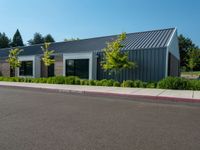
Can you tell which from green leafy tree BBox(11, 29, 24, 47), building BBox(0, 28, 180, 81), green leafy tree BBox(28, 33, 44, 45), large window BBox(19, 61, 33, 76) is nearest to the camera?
building BBox(0, 28, 180, 81)

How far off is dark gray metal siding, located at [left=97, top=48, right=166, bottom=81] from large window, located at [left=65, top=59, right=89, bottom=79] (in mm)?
3378

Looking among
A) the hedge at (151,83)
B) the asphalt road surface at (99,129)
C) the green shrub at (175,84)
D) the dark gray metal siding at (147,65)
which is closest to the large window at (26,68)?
the hedge at (151,83)

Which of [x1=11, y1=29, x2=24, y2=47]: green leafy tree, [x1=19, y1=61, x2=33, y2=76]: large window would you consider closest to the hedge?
[x1=19, y1=61, x2=33, y2=76]: large window

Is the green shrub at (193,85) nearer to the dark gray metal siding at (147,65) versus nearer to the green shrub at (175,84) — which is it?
the green shrub at (175,84)

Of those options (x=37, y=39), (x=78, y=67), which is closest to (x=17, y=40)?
(x=37, y=39)

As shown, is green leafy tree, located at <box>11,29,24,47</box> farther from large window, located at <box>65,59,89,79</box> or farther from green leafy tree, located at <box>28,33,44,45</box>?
large window, located at <box>65,59,89,79</box>

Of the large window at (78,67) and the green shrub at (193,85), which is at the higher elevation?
the large window at (78,67)

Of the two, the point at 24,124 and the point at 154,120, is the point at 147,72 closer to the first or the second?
the point at 154,120

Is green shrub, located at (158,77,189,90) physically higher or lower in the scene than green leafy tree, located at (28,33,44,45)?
lower

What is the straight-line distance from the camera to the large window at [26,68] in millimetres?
24803

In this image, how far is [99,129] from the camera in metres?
5.30

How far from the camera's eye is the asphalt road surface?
13.8 feet

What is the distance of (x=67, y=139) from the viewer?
4547 millimetres

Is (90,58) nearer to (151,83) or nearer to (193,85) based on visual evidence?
(151,83)
